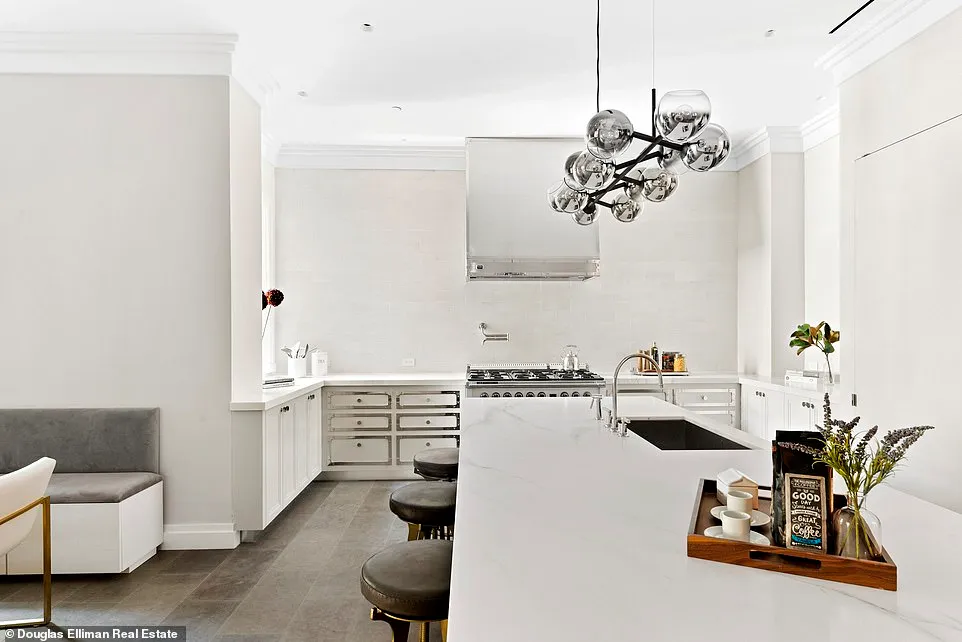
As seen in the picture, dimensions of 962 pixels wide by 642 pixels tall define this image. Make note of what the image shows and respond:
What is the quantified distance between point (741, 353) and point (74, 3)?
5.46 metres

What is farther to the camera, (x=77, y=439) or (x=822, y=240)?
(x=822, y=240)

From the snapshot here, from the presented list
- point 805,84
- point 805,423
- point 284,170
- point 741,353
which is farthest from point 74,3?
point 741,353

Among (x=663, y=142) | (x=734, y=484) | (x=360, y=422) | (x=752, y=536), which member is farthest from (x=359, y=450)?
(x=752, y=536)

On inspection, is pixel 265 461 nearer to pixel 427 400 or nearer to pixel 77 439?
pixel 77 439

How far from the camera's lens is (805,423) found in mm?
4305

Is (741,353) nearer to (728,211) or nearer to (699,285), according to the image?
(699,285)

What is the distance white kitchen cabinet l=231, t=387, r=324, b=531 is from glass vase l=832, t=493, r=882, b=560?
3145mm

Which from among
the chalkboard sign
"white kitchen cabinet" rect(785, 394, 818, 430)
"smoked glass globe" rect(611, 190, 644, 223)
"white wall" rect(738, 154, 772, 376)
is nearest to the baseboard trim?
"smoked glass globe" rect(611, 190, 644, 223)

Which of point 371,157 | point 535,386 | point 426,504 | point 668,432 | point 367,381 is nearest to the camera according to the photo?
point 426,504

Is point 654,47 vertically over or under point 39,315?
over

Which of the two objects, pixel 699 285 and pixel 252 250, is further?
pixel 699 285

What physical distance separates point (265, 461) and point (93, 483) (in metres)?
0.86

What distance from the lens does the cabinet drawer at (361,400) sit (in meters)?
5.11

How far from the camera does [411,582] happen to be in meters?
1.56
